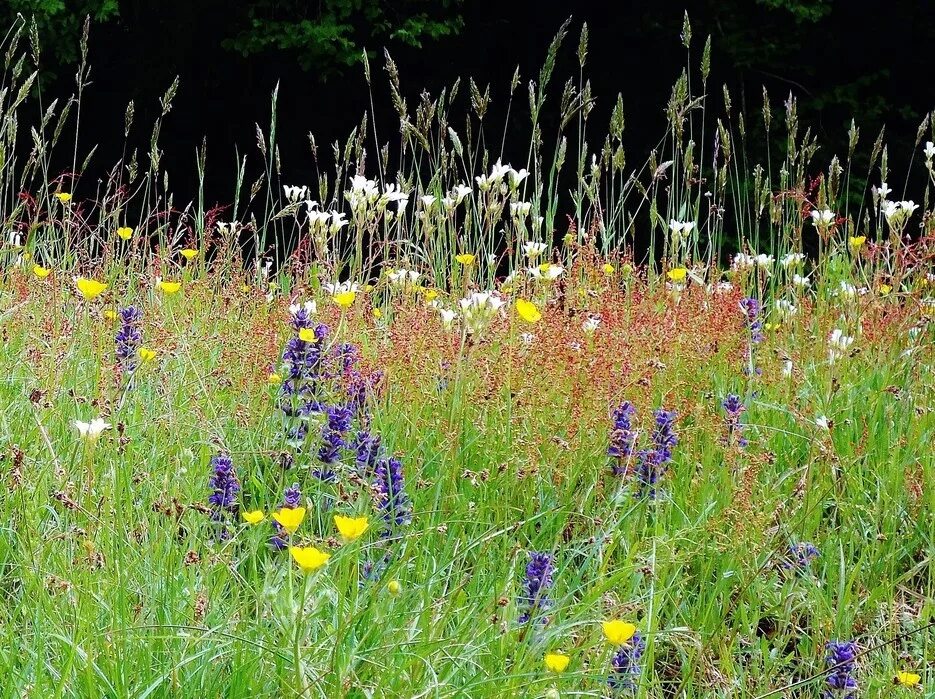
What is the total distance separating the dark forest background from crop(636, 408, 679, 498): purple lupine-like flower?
22.9ft

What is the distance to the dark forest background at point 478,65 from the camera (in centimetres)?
897

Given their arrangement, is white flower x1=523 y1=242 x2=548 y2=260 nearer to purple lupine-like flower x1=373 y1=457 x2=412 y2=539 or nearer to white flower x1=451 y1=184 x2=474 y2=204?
white flower x1=451 y1=184 x2=474 y2=204

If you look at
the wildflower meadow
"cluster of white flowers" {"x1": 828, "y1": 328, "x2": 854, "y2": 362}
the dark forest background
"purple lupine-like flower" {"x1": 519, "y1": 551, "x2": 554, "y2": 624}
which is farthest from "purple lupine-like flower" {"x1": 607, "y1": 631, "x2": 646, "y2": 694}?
the dark forest background

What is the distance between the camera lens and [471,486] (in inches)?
87.8

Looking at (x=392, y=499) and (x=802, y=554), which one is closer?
(x=392, y=499)

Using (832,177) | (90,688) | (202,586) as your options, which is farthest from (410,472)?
(832,177)

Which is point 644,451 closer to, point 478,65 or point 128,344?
point 128,344

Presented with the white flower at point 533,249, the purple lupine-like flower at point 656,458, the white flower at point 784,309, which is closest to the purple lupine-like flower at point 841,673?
the purple lupine-like flower at point 656,458

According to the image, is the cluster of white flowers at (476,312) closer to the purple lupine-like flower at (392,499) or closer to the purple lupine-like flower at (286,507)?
the purple lupine-like flower at (392,499)

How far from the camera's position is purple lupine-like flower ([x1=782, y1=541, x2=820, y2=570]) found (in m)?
1.98

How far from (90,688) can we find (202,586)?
36cm

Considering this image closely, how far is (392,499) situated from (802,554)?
31.5 inches

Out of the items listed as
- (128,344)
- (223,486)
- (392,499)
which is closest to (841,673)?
(392,499)

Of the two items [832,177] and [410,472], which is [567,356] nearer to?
[410,472]
